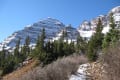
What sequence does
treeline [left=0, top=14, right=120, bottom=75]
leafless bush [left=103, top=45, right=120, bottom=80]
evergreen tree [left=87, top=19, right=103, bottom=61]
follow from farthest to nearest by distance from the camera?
1. treeline [left=0, top=14, right=120, bottom=75]
2. evergreen tree [left=87, top=19, right=103, bottom=61]
3. leafless bush [left=103, top=45, right=120, bottom=80]

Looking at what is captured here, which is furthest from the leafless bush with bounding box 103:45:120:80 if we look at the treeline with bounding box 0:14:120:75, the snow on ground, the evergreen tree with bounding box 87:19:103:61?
the evergreen tree with bounding box 87:19:103:61

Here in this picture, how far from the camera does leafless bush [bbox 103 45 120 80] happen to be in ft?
46.7

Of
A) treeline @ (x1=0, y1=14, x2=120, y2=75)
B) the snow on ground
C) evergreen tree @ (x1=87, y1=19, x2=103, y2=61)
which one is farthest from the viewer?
treeline @ (x1=0, y1=14, x2=120, y2=75)

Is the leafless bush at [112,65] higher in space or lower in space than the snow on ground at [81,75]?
higher

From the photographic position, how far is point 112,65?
1462 cm

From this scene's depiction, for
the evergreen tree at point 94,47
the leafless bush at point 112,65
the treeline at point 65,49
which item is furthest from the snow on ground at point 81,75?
the evergreen tree at point 94,47

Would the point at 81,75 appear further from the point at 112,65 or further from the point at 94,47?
the point at 94,47

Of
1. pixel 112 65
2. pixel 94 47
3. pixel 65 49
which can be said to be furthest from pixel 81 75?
pixel 65 49

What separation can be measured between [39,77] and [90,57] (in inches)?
532

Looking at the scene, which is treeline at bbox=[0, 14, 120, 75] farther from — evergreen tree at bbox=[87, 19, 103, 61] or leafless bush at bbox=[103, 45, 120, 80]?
leafless bush at bbox=[103, 45, 120, 80]

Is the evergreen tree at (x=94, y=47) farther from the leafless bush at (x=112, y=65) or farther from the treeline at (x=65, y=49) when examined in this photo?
the leafless bush at (x=112, y=65)

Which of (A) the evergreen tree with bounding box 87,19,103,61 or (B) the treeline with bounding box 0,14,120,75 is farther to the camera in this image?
(B) the treeline with bounding box 0,14,120,75

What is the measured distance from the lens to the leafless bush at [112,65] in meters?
14.2

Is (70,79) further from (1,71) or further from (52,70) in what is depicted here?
(1,71)
